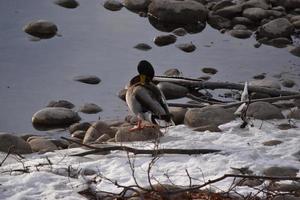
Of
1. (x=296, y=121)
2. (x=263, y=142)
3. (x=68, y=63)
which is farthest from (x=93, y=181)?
(x=68, y=63)

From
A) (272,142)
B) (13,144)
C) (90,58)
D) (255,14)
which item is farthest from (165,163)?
(255,14)

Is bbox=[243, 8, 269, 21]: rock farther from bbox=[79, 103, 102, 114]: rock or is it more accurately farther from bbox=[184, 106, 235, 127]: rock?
bbox=[184, 106, 235, 127]: rock

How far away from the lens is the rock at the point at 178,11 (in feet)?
39.7

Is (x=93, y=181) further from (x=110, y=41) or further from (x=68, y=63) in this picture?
(x=110, y=41)

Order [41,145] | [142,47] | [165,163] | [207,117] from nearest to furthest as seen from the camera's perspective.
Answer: [165,163]
[41,145]
[207,117]
[142,47]

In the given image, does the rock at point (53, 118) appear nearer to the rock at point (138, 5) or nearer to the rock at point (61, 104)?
the rock at point (61, 104)

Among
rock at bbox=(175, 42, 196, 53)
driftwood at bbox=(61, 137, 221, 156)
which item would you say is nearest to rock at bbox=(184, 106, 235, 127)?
driftwood at bbox=(61, 137, 221, 156)

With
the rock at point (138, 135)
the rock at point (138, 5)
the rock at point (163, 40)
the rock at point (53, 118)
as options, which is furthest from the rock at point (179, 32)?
the rock at point (138, 135)

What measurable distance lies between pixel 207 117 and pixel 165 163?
1573 mm

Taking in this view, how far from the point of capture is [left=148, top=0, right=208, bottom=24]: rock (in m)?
12.1

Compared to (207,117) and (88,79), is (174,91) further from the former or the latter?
(207,117)

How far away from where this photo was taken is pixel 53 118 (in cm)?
798

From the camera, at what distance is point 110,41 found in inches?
436

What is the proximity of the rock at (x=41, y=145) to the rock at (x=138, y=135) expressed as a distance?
0.69 metres
